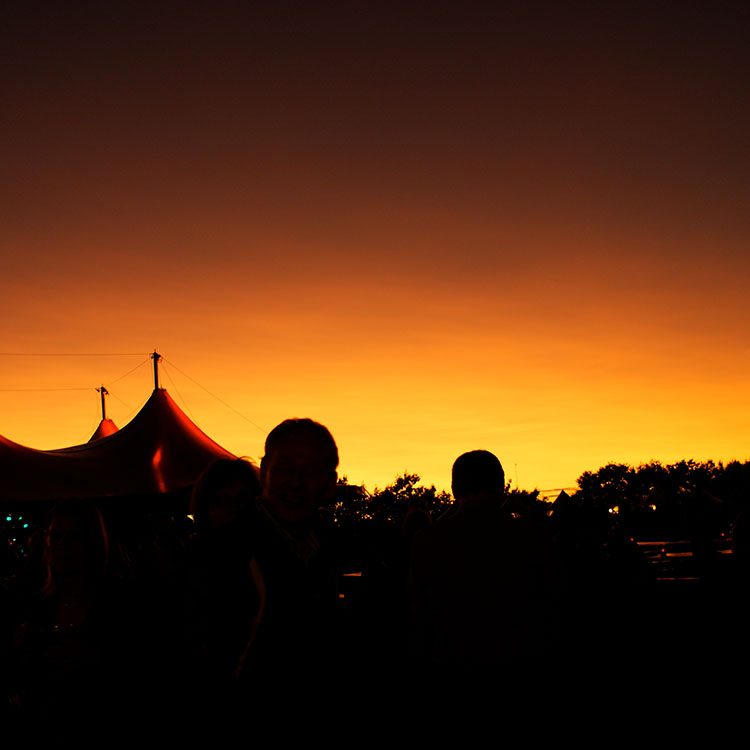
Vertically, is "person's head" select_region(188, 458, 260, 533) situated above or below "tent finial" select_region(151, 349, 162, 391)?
below

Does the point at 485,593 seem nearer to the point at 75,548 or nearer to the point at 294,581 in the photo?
the point at 294,581

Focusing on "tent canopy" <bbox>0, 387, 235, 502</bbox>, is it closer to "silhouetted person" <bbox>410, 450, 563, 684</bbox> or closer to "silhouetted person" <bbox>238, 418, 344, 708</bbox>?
"silhouetted person" <bbox>410, 450, 563, 684</bbox>

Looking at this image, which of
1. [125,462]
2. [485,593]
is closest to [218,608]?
[485,593]

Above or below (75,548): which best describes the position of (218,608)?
below

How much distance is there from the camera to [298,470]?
2.41 meters

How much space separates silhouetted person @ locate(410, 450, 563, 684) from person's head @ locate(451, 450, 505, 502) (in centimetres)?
2

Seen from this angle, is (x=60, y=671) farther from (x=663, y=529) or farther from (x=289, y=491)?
(x=663, y=529)

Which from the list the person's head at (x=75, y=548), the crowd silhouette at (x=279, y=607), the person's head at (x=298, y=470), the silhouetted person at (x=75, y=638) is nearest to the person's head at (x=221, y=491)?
the crowd silhouette at (x=279, y=607)

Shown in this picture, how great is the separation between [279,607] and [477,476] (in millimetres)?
1776

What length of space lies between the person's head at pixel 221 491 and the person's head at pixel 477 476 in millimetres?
918

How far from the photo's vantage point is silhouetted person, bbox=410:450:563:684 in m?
3.15

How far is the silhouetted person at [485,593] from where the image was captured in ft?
10.3

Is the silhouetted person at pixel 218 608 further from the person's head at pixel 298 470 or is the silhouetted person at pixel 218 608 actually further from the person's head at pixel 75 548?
the person's head at pixel 75 548

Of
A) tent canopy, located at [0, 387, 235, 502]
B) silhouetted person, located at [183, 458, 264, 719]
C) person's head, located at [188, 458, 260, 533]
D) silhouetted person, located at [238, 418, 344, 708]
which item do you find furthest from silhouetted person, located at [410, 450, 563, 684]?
tent canopy, located at [0, 387, 235, 502]
